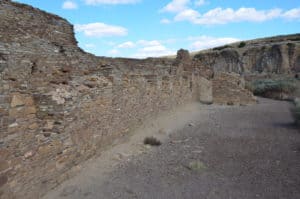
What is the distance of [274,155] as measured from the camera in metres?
6.92

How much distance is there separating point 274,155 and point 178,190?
284 cm

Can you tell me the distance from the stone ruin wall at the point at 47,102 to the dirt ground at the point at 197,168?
0.40 metres

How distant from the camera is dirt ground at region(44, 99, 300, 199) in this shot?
196 inches

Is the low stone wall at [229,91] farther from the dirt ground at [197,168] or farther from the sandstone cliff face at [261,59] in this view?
the sandstone cliff face at [261,59]

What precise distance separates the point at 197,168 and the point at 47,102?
2858 millimetres

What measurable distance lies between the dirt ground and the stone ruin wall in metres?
0.40

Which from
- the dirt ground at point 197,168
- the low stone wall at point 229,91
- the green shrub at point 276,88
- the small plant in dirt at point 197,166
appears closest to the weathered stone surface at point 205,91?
the low stone wall at point 229,91

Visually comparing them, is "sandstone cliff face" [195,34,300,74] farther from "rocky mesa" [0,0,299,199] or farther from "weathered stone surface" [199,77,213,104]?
"rocky mesa" [0,0,299,199]

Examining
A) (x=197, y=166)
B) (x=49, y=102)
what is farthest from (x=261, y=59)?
(x=49, y=102)

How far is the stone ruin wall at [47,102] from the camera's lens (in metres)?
4.37

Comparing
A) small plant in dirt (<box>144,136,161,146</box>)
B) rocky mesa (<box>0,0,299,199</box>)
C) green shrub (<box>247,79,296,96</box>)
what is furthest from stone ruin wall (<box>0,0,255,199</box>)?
green shrub (<box>247,79,296,96</box>)

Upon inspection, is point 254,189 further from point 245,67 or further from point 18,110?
point 245,67

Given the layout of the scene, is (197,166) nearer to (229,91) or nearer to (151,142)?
(151,142)

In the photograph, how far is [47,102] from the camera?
16.7ft
